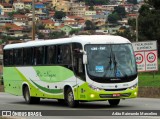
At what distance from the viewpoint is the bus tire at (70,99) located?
909 inches

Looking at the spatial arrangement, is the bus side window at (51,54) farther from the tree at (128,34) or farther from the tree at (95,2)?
the tree at (95,2)

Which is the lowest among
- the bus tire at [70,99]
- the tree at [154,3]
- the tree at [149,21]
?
the tree at [149,21]

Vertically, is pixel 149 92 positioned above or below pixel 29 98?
below

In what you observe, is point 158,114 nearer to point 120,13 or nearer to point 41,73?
point 41,73

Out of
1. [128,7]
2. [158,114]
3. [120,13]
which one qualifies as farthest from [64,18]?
[158,114]

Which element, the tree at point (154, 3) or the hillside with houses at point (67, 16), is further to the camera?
the hillside with houses at point (67, 16)

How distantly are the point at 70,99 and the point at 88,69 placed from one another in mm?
1655

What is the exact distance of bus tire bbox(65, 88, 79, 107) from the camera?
23078 millimetres

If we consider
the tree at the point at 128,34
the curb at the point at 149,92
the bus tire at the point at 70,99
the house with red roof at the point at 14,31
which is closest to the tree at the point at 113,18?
the house with red roof at the point at 14,31

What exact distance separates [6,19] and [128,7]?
52.1 m

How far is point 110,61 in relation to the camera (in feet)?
73.7

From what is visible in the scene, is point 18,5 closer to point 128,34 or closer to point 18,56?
point 128,34

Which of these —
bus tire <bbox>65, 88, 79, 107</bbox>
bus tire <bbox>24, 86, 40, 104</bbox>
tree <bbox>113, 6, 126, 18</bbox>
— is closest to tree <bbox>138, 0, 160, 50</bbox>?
bus tire <bbox>24, 86, 40, 104</bbox>

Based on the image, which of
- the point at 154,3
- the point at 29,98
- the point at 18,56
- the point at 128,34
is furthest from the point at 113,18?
the point at 29,98
